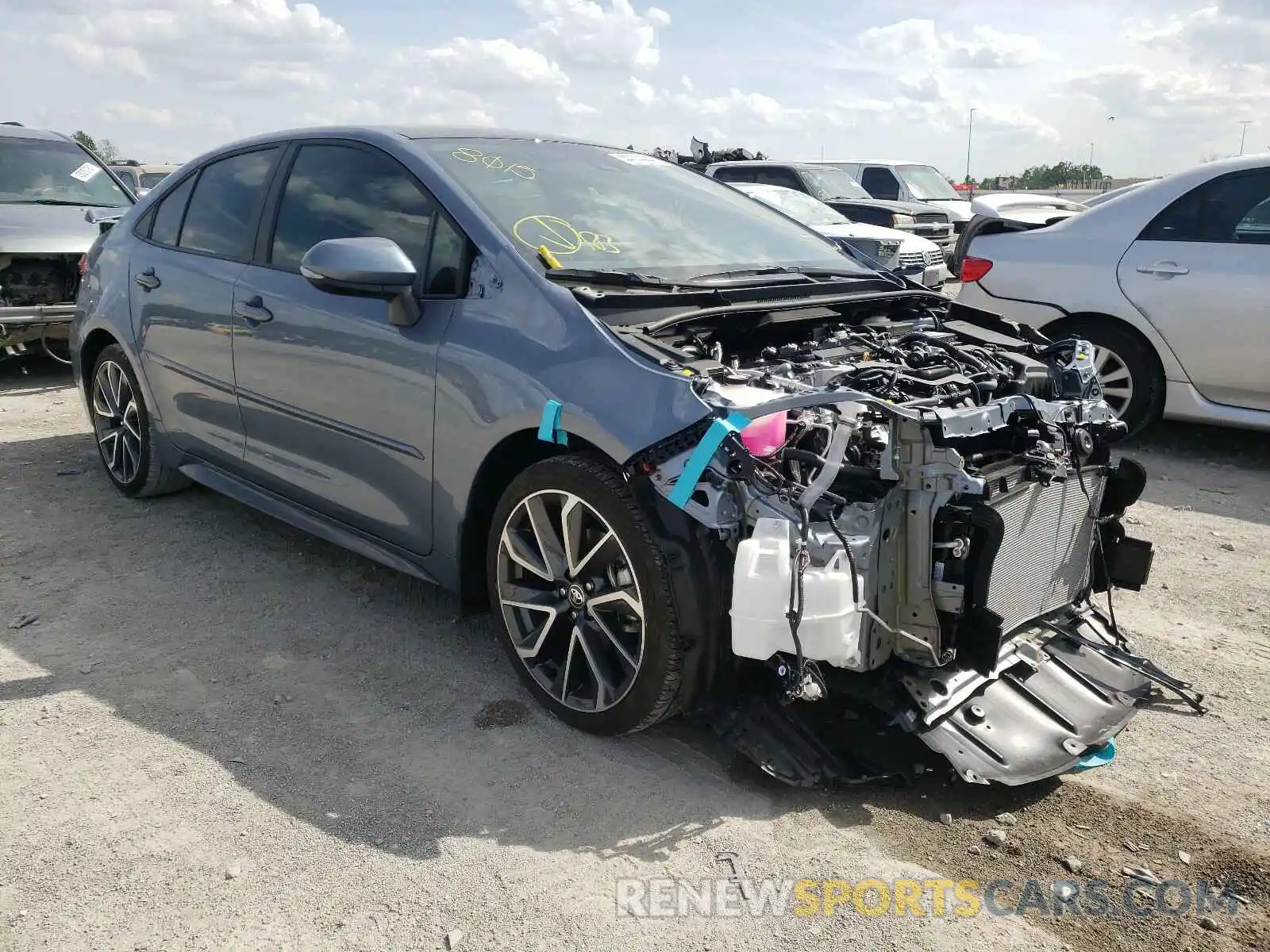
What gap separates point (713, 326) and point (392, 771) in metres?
1.66

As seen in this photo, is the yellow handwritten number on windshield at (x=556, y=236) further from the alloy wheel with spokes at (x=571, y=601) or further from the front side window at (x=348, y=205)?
the alloy wheel with spokes at (x=571, y=601)

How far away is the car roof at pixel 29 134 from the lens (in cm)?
968

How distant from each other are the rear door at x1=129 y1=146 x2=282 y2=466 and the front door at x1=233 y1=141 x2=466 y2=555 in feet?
0.53

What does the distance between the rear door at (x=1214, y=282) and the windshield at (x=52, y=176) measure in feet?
28.5

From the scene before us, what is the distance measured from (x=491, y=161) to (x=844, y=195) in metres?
12.1

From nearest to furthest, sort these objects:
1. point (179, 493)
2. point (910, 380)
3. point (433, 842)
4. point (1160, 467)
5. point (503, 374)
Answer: point (433, 842) < point (910, 380) < point (503, 374) < point (179, 493) < point (1160, 467)

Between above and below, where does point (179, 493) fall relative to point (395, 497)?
below

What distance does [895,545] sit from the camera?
276 cm

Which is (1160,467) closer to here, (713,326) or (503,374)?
(713,326)

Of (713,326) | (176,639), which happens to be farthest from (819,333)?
(176,639)

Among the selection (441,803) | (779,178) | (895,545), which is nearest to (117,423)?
(441,803)

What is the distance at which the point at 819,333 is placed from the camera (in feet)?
11.7

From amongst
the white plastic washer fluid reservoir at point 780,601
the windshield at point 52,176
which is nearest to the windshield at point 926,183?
the windshield at point 52,176

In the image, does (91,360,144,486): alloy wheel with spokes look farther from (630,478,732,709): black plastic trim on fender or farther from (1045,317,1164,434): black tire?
(1045,317,1164,434): black tire
